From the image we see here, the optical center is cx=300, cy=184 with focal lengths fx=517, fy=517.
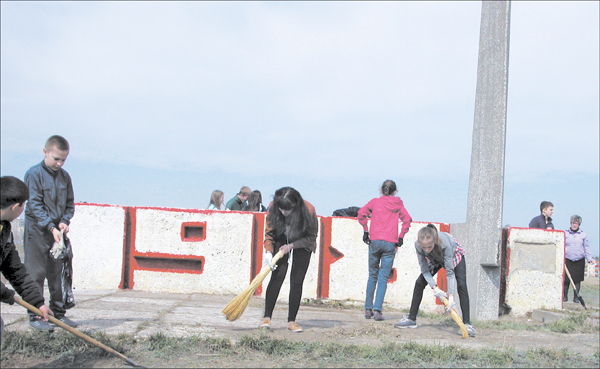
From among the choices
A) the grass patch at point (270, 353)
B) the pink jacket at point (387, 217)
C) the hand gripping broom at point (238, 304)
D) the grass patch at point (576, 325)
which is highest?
the pink jacket at point (387, 217)

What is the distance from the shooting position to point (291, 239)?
17.4 ft

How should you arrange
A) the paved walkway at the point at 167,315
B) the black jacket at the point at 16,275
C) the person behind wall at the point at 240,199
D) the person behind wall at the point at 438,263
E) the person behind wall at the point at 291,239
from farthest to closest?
the person behind wall at the point at 240,199
the person behind wall at the point at 438,263
the person behind wall at the point at 291,239
the paved walkway at the point at 167,315
the black jacket at the point at 16,275

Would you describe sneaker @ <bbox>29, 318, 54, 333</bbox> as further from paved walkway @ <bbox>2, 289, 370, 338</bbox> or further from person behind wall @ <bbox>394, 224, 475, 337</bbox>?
person behind wall @ <bbox>394, 224, 475, 337</bbox>

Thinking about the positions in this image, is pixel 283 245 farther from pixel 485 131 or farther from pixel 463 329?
pixel 485 131

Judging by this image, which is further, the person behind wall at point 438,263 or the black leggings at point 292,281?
the person behind wall at point 438,263

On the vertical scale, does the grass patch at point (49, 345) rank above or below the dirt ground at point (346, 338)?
above

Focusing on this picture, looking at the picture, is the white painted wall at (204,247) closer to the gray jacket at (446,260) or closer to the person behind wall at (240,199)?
the person behind wall at (240,199)

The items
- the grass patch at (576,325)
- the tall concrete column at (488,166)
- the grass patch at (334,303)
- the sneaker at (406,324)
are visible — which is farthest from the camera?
the grass patch at (334,303)

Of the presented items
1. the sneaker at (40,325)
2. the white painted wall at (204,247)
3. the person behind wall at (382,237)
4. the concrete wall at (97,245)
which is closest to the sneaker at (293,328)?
the person behind wall at (382,237)

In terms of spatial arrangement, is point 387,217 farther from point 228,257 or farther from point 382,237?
point 228,257

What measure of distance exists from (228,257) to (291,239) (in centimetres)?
347

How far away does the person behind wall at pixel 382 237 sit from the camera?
671cm

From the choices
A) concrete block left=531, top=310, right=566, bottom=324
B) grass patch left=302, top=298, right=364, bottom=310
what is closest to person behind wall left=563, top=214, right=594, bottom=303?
concrete block left=531, top=310, right=566, bottom=324

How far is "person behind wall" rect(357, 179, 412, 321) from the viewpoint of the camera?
671cm
